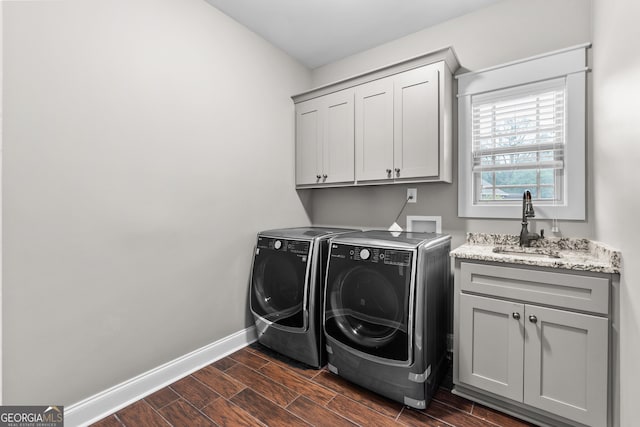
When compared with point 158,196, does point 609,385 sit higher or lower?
lower

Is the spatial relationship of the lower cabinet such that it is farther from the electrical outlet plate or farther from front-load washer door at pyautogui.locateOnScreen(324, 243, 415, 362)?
the electrical outlet plate

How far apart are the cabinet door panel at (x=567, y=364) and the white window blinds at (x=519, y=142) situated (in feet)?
2.91

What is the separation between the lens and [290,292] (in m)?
2.12

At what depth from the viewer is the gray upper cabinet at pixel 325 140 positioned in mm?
2496

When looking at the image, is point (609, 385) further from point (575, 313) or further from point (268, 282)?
point (268, 282)

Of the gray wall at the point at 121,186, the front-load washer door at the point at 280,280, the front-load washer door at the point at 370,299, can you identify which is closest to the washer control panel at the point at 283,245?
the front-load washer door at the point at 280,280

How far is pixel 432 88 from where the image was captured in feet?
6.72

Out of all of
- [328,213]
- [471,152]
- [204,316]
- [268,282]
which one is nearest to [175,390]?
[204,316]

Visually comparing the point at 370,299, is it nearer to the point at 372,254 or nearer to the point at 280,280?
the point at 372,254

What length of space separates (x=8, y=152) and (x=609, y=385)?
9.75 ft

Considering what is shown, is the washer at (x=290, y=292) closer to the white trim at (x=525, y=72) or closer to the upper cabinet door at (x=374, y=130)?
the upper cabinet door at (x=374, y=130)

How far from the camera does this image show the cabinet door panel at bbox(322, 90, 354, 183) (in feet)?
8.13

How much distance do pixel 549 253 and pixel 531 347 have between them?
2.04 ft

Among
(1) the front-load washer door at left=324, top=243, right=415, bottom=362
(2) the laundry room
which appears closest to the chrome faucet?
(2) the laundry room
